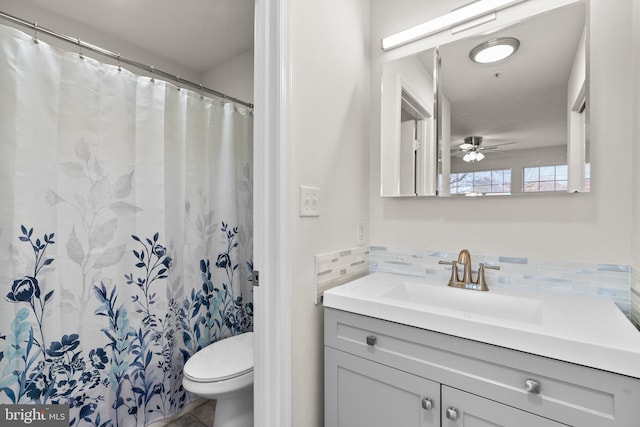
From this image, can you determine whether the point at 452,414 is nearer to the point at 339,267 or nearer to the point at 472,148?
the point at 339,267

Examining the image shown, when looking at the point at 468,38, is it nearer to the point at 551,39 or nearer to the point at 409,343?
the point at 551,39

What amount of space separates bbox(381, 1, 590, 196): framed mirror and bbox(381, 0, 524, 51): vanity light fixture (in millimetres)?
88

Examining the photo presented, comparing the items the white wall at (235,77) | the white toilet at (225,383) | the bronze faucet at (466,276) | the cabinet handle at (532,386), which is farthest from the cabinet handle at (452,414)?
the white wall at (235,77)

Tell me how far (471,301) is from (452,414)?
461 millimetres

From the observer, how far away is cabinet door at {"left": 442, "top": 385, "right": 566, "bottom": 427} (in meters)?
0.75

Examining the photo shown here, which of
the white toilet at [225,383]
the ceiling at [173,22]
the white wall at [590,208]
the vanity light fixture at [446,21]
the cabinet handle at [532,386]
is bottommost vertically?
the white toilet at [225,383]

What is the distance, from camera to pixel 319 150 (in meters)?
1.21

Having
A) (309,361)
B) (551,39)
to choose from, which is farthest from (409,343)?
(551,39)

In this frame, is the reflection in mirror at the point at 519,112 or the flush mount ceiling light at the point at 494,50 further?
the flush mount ceiling light at the point at 494,50

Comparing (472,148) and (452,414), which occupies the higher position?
(472,148)

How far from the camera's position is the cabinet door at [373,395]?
→ 2.97ft

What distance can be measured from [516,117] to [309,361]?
1.31m

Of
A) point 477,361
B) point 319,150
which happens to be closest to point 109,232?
point 319,150

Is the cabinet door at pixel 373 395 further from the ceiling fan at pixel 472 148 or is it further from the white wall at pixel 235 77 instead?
the white wall at pixel 235 77
